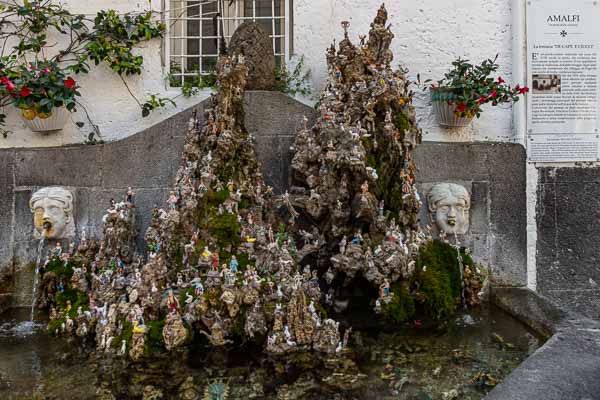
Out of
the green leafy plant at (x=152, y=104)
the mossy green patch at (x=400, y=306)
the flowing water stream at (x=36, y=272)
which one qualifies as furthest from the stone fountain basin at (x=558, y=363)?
the flowing water stream at (x=36, y=272)

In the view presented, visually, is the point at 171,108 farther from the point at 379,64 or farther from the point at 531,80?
the point at 531,80

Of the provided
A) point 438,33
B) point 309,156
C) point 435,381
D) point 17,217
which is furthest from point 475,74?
point 17,217

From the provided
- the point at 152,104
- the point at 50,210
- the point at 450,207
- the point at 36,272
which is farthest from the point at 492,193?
the point at 36,272

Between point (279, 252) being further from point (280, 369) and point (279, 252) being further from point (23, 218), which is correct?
point (23, 218)

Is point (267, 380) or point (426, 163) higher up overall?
point (426, 163)

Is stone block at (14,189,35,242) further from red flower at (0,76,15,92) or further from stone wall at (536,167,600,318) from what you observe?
stone wall at (536,167,600,318)

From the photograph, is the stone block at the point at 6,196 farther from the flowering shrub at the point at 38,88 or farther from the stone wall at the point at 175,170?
the flowering shrub at the point at 38,88

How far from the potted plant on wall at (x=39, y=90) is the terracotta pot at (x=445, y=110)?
2.92 meters

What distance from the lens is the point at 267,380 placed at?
2.86m

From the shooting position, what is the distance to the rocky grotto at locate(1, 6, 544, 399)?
3.34 meters

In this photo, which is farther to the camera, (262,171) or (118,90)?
(118,90)

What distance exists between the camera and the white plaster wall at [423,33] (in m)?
5.34

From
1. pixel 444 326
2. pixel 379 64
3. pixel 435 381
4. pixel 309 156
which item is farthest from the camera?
pixel 379 64

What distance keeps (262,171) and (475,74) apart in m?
1.90
